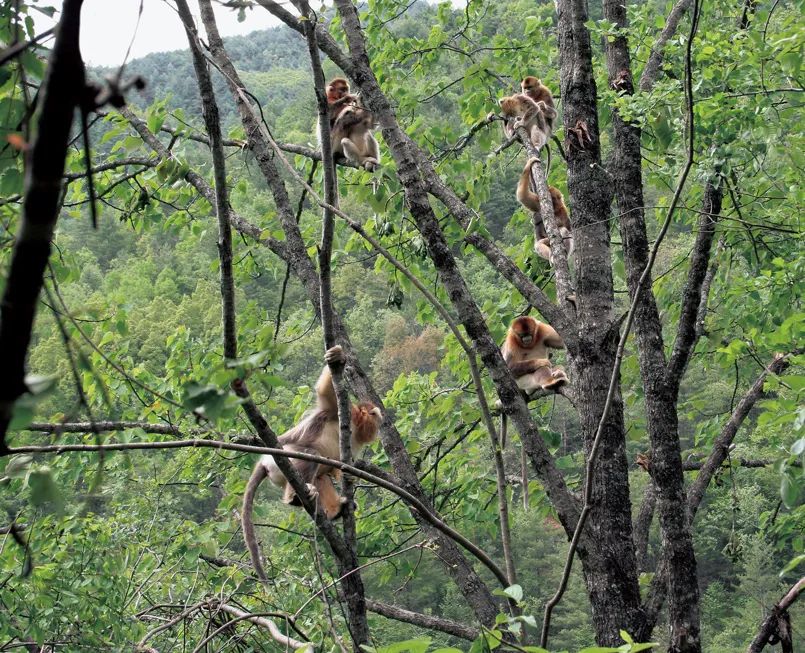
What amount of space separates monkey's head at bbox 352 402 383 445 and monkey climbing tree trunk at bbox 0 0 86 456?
4.83 metres

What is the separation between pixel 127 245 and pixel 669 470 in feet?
198

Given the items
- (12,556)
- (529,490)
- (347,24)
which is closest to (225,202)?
(347,24)

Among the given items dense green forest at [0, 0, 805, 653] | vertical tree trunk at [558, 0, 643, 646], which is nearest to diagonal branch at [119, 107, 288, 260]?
dense green forest at [0, 0, 805, 653]

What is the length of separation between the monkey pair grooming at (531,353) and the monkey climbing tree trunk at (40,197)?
23.7 ft

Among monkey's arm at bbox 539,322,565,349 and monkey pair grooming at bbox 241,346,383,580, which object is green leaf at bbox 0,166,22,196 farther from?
monkey's arm at bbox 539,322,565,349

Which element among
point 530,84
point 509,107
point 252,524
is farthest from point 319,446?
point 530,84

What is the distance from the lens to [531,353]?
883 cm

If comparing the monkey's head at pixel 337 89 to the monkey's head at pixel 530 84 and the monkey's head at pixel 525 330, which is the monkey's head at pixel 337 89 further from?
the monkey's head at pixel 525 330

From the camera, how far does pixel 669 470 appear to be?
532 cm

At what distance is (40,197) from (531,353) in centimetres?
827

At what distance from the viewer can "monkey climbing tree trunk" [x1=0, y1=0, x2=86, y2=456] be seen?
29.5 inches

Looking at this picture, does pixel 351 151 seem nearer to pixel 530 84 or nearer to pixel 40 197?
pixel 530 84

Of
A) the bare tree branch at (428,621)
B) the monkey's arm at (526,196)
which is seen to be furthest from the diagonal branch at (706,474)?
the monkey's arm at (526,196)

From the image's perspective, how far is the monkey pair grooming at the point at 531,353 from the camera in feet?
26.9
